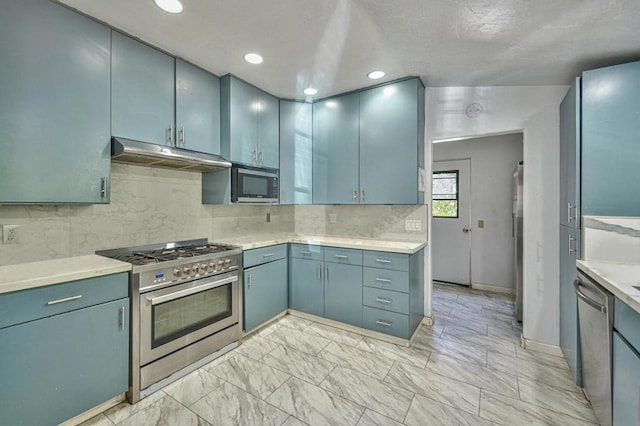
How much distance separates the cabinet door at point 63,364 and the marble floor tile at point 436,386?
6.10ft

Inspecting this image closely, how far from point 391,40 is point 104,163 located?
222cm

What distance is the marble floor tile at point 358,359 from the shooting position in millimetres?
2158

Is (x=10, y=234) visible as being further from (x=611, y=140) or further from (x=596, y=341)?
(x=611, y=140)

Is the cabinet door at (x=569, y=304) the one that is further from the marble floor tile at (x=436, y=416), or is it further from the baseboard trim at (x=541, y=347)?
the marble floor tile at (x=436, y=416)

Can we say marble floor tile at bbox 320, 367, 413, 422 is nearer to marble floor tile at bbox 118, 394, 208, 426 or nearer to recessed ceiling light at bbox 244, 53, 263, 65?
marble floor tile at bbox 118, 394, 208, 426

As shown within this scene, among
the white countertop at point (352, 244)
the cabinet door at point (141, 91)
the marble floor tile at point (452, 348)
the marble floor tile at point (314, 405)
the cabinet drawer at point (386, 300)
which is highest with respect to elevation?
the cabinet door at point (141, 91)

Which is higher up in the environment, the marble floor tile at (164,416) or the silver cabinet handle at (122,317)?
the silver cabinet handle at (122,317)

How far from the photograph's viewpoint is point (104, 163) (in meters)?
1.89

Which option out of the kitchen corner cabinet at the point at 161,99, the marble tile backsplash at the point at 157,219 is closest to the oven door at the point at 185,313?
the marble tile backsplash at the point at 157,219

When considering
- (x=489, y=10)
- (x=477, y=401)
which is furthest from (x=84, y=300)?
(x=489, y=10)

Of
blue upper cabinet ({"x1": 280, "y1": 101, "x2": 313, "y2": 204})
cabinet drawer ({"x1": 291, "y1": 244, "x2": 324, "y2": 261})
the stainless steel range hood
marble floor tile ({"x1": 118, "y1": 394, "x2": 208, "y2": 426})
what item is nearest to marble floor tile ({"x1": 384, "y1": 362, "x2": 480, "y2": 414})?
cabinet drawer ({"x1": 291, "y1": 244, "x2": 324, "y2": 261})

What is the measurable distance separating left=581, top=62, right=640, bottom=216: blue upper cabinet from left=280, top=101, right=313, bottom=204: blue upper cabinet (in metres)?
2.43

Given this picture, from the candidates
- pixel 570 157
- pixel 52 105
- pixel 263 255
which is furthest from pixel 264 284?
pixel 570 157

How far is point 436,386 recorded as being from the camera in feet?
6.44
